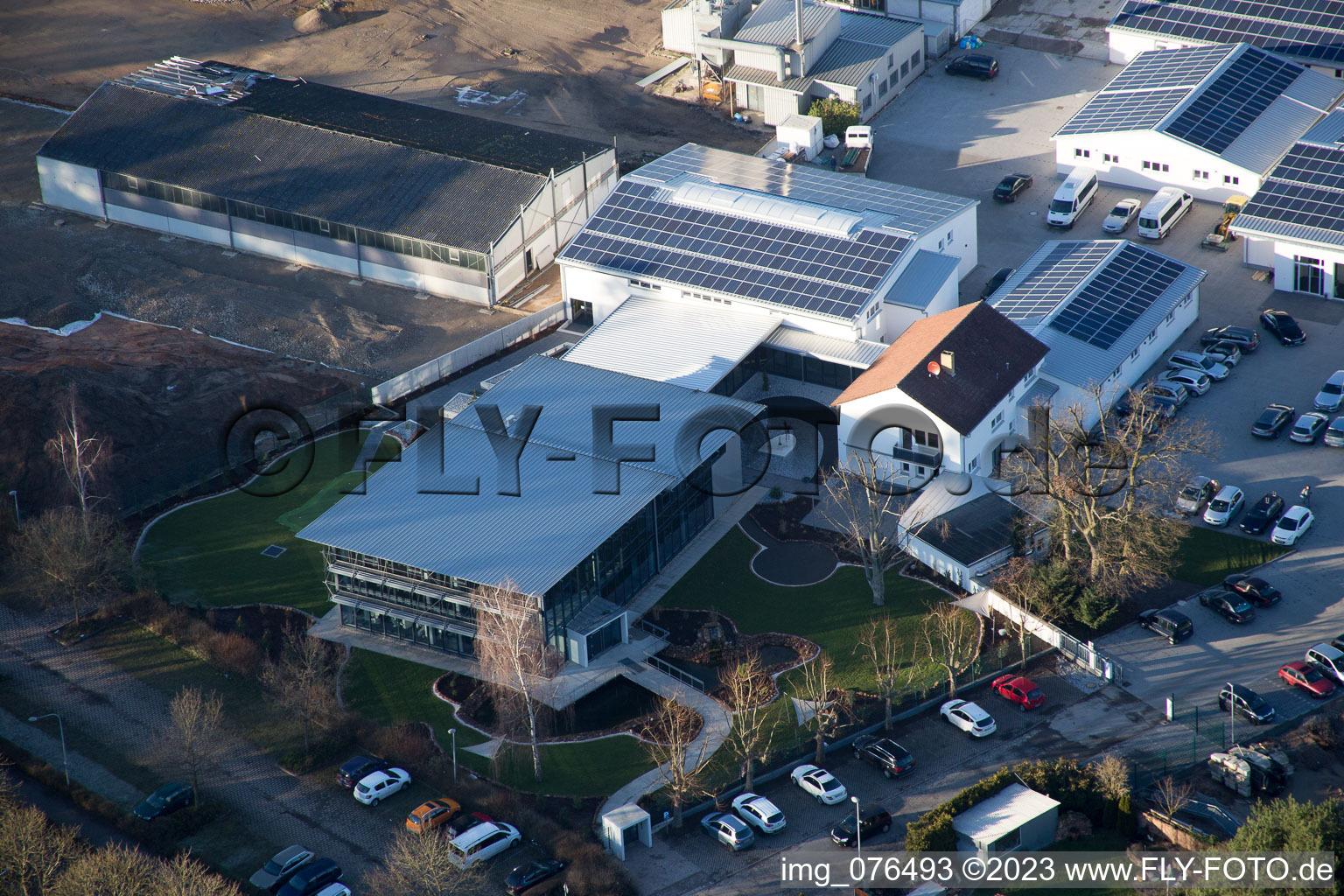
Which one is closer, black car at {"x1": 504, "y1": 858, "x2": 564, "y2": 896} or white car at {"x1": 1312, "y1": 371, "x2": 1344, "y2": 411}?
black car at {"x1": 504, "y1": 858, "x2": 564, "y2": 896}

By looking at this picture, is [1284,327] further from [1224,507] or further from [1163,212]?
[1224,507]

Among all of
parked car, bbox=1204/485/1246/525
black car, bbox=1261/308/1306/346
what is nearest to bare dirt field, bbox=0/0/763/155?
black car, bbox=1261/308/1306/346

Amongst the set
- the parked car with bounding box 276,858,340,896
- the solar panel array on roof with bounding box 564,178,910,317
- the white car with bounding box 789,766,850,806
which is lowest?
the white car with bounding box 789,766,850,806

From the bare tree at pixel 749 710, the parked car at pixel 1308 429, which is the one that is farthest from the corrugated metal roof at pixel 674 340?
the parked car at pixel 1308 429

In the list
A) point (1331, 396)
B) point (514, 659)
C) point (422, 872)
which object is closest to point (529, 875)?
point (422, 872)

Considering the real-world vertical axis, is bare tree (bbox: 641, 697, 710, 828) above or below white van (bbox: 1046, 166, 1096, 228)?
below

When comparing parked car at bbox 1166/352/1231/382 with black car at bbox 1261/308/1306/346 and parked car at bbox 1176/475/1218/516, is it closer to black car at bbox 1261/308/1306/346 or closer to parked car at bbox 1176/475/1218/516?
black car at bbox 1261/308/1306/346

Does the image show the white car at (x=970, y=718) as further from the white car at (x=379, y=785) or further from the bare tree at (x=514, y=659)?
the white car at (x=379, y=785)
